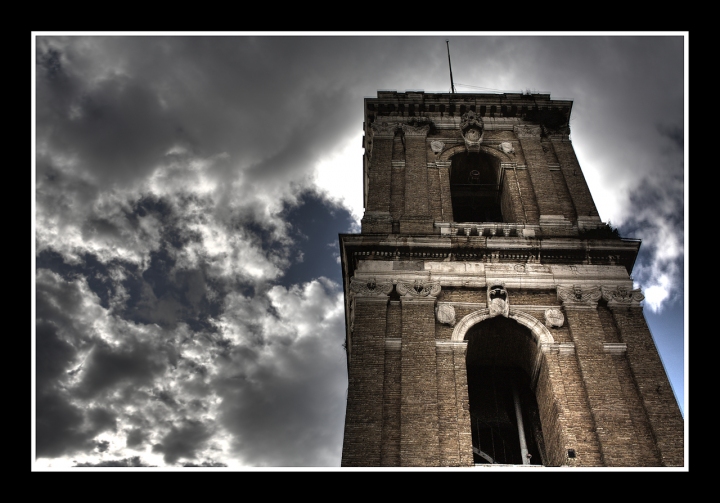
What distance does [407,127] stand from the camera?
2291 cm

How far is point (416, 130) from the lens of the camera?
2273 cm

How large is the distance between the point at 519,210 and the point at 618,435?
892 cm

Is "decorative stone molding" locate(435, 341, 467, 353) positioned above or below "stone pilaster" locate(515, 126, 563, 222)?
below

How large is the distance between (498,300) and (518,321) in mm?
765

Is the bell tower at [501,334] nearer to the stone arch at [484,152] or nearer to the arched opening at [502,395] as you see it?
the arched opening at [502,395]

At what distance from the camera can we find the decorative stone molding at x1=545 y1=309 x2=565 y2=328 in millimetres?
14352

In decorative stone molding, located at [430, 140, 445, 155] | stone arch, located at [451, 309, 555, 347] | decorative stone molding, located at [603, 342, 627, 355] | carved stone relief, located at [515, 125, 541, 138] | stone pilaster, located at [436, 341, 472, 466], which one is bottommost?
stone pilaster, located at [436, 341, 472, 466]

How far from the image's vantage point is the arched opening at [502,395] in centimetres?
1409

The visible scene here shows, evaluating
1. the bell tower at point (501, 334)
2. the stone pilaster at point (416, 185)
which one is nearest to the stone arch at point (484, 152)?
the bell tower at point (501, 334)

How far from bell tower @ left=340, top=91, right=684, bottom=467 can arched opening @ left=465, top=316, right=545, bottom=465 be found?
0.12ft

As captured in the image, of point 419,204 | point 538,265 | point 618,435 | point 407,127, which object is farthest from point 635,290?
point 407,127

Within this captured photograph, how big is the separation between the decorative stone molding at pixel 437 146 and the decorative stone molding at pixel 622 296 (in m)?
9.18

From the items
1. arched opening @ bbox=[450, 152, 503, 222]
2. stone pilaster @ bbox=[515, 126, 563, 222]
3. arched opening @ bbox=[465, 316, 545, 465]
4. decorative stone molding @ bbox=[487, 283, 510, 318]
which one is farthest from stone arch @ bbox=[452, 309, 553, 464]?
arched opening @ bbox=[450, 152, 503, 222]

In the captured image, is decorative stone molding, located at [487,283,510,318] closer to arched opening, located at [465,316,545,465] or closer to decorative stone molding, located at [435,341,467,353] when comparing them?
arched opening, located at [465,316,545,465]
